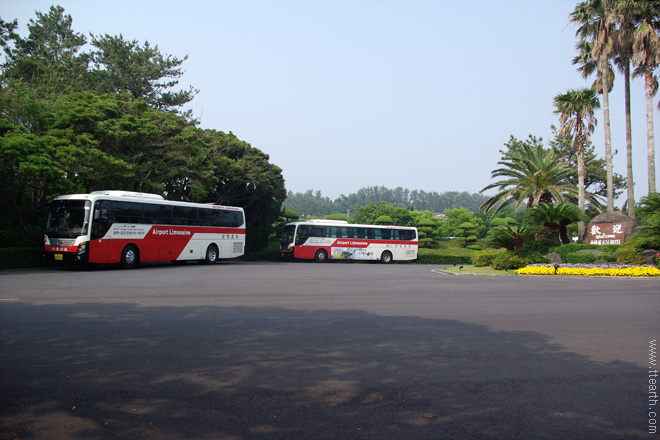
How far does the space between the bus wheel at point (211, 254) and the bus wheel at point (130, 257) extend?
17.1ft

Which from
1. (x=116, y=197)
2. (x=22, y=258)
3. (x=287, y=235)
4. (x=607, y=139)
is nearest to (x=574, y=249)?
(x=607, y=139)

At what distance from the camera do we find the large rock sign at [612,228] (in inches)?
1001

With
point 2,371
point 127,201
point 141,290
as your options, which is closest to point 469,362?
point 2,371

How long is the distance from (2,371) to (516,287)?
13784 millimetres

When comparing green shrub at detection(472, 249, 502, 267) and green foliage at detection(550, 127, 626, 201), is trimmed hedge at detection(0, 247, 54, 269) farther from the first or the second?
green foliage at detection(550, 127, 626, 201)

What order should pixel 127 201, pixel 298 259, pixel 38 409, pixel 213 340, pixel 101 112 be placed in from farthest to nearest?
pixel 298 259 < pixel 101 112 < pixel 127 201 < pixel 213 340 < pixel 38 409

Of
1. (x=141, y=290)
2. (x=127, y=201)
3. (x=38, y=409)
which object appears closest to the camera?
(x=38, y=409)

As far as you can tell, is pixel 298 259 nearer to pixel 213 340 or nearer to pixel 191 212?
pixel 191 212

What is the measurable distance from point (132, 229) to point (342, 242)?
54.7 feet

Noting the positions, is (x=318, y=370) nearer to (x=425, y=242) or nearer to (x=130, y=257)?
(x=130, y=257)

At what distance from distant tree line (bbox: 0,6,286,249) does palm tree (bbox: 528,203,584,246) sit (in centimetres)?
1818

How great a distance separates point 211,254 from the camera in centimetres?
2716

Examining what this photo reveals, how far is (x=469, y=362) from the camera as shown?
572cm

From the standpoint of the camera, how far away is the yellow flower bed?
19.8 m
